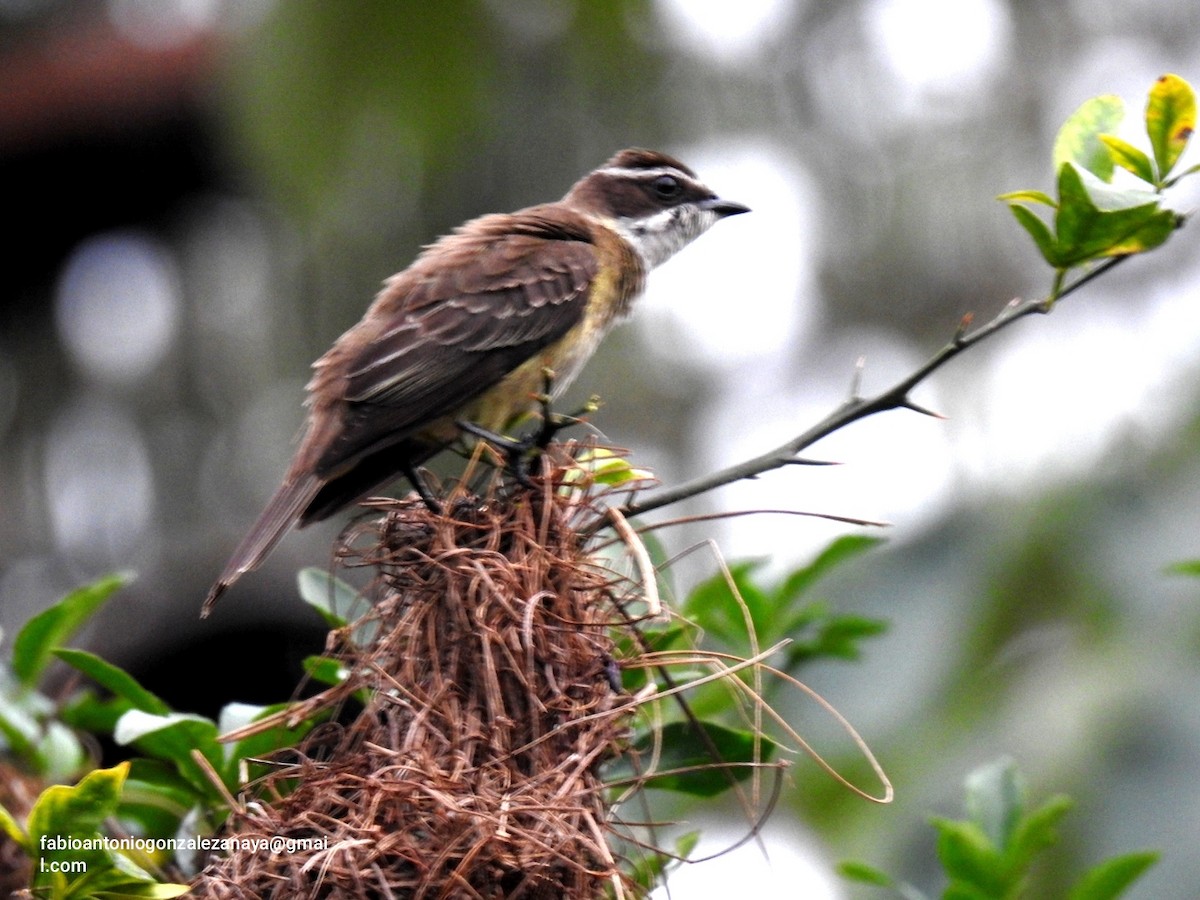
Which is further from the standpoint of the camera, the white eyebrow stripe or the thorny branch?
the white eyebrow stripe

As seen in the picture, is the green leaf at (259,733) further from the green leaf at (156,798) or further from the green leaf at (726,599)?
the green leaf at (726,599)

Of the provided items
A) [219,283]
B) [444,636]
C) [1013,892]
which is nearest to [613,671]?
[444,636]

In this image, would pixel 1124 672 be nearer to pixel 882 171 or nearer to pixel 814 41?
pixel 882 171

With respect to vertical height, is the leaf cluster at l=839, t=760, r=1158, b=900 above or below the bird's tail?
below

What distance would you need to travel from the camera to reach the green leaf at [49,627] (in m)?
3.77

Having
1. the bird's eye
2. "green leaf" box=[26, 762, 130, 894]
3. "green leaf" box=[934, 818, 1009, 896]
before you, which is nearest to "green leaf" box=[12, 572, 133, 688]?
"green leaf" box=[26, 762, 130, 894]

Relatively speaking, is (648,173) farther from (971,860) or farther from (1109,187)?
(971,860)

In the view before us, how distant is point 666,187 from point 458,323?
1.58 metres

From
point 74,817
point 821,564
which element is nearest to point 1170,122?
point 821,564

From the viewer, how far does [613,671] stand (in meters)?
3.08

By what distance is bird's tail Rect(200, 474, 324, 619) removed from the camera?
4.02 metres

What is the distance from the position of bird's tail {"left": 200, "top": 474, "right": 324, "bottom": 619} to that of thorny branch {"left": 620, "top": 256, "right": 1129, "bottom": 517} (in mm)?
1473

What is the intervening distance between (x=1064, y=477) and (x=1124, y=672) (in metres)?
1.29

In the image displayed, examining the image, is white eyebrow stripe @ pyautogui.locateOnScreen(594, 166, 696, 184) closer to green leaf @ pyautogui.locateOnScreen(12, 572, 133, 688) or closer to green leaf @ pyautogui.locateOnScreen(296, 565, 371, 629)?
green leaf @ pyautogui.locateOnScreen(296, 565, 371, 629)
